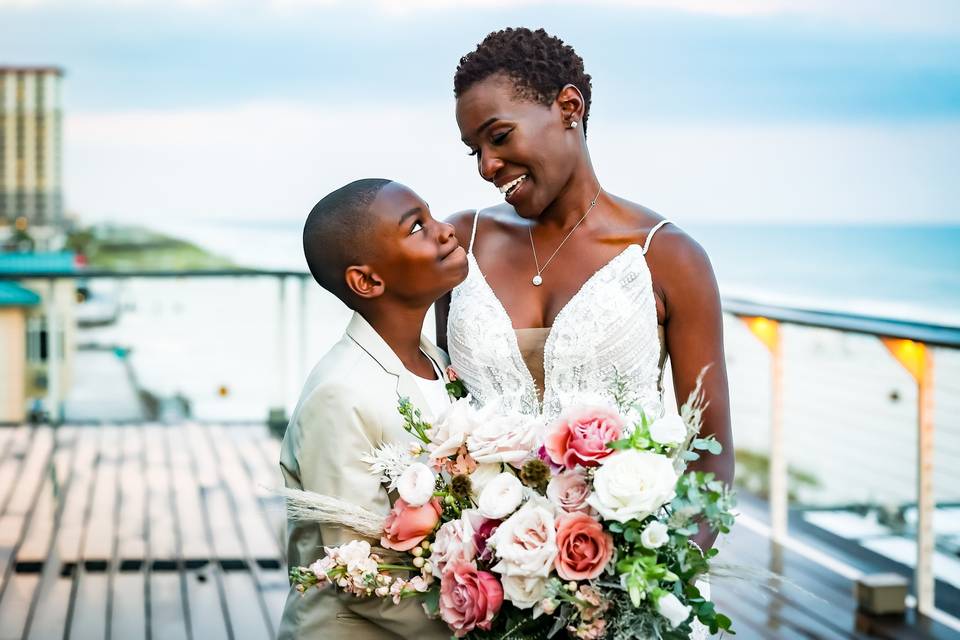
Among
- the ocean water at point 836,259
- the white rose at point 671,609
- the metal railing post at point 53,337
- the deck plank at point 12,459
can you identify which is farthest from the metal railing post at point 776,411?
the ocean water at point 836,259

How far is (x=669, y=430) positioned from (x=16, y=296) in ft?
21.4

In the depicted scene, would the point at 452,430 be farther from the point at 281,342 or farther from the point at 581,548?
the point at 281,342

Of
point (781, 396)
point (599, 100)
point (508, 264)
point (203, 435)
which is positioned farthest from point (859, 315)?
point (599, 100)

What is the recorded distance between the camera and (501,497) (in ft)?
4.30

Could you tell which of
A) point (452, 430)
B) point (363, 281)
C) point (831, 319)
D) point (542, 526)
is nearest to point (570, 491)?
point (542, 526)

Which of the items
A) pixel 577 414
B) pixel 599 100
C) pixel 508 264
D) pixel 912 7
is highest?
pixel 912 7

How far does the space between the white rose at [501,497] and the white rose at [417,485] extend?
6 centimetres

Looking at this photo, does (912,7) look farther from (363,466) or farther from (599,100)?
(363,466)

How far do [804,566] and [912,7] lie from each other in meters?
38.4

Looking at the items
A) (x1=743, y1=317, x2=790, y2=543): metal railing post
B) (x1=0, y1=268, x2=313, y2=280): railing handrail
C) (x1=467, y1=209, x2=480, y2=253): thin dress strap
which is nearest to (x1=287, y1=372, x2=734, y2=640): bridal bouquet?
(x1=467, y1=209, x2=480, y2=253): thin dress strap

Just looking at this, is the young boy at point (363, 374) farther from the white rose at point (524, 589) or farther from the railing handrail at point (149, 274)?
the railing handrail at point (149, 274)

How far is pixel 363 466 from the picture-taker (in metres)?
1.50

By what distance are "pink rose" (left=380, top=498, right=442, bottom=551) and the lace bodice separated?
1.97 feet

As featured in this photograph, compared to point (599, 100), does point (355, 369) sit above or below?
below
